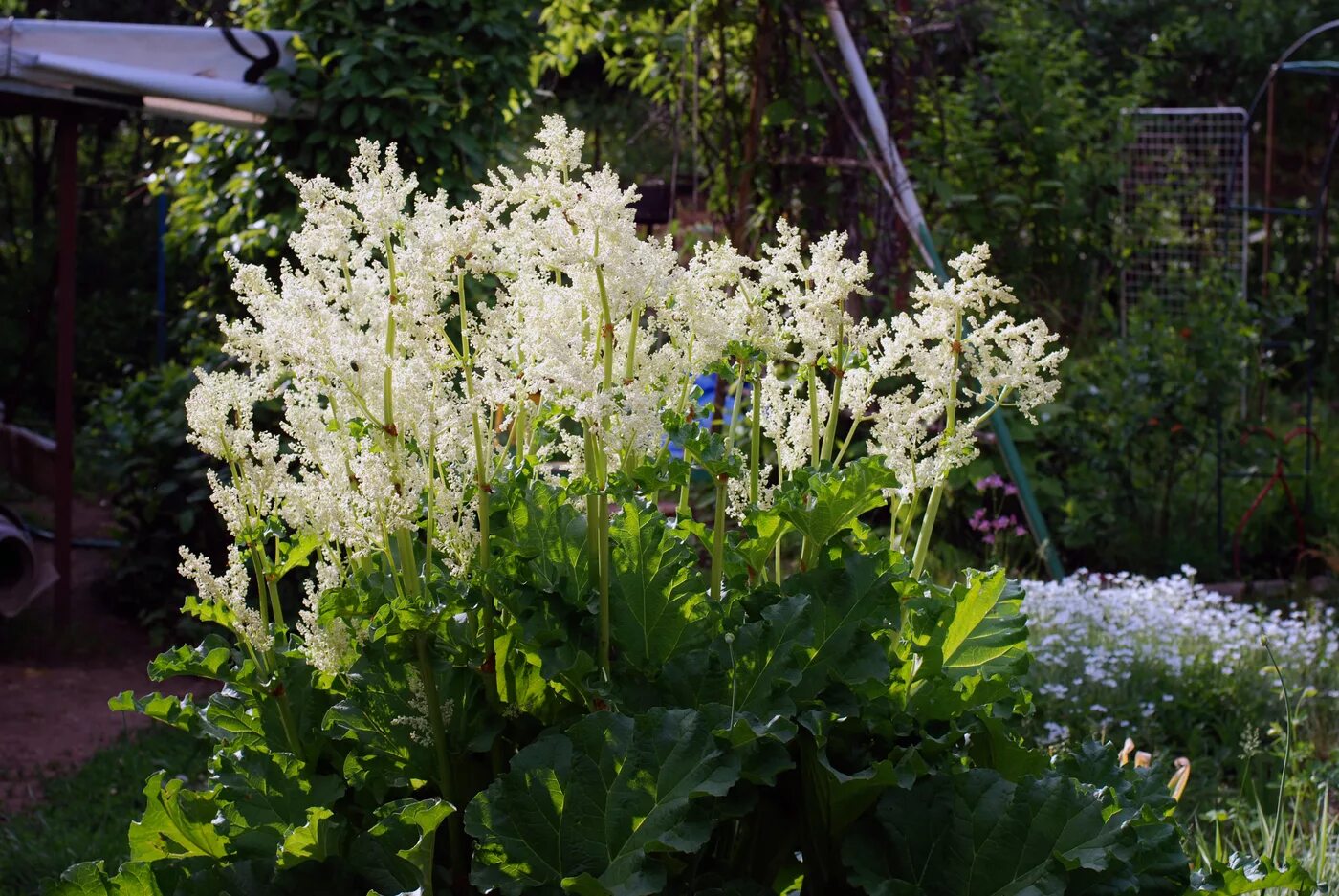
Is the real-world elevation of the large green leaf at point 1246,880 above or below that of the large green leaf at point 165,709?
below

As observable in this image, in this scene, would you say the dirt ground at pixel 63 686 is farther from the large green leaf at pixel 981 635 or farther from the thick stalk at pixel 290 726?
the large green leaf at pixel 981 635

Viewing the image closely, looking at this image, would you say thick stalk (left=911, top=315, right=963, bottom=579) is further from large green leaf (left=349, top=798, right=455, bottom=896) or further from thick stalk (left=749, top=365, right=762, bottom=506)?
large green leaf (left=349, top=798, right=455, bottom=896)

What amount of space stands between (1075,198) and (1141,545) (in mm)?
2531

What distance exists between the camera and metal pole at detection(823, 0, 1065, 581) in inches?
222

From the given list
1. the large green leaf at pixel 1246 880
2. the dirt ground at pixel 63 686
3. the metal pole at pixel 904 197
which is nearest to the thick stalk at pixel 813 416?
the large green leaf at pixel 1246 880

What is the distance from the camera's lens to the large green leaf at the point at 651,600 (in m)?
1.40

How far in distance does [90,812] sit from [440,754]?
2.78 metres

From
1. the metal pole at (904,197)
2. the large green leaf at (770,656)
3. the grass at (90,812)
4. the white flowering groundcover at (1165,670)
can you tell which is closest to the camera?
the large green leaf at (770,656)

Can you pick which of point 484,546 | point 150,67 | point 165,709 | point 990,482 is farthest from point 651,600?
point 150,67

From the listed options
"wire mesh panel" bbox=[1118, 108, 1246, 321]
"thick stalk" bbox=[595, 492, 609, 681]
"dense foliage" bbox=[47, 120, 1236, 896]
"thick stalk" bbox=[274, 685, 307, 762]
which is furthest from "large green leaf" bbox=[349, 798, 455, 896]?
"wire mesh panel" bbox=[1118, 108, 1246, 321]

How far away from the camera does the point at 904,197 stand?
586 centimetres

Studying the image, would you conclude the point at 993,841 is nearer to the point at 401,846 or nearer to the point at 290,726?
the point at 401,846

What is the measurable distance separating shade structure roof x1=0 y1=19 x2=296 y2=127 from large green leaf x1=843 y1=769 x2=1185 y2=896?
486 centimetres

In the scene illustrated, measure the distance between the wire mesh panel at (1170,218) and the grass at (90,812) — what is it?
Result: 6.62 meters
